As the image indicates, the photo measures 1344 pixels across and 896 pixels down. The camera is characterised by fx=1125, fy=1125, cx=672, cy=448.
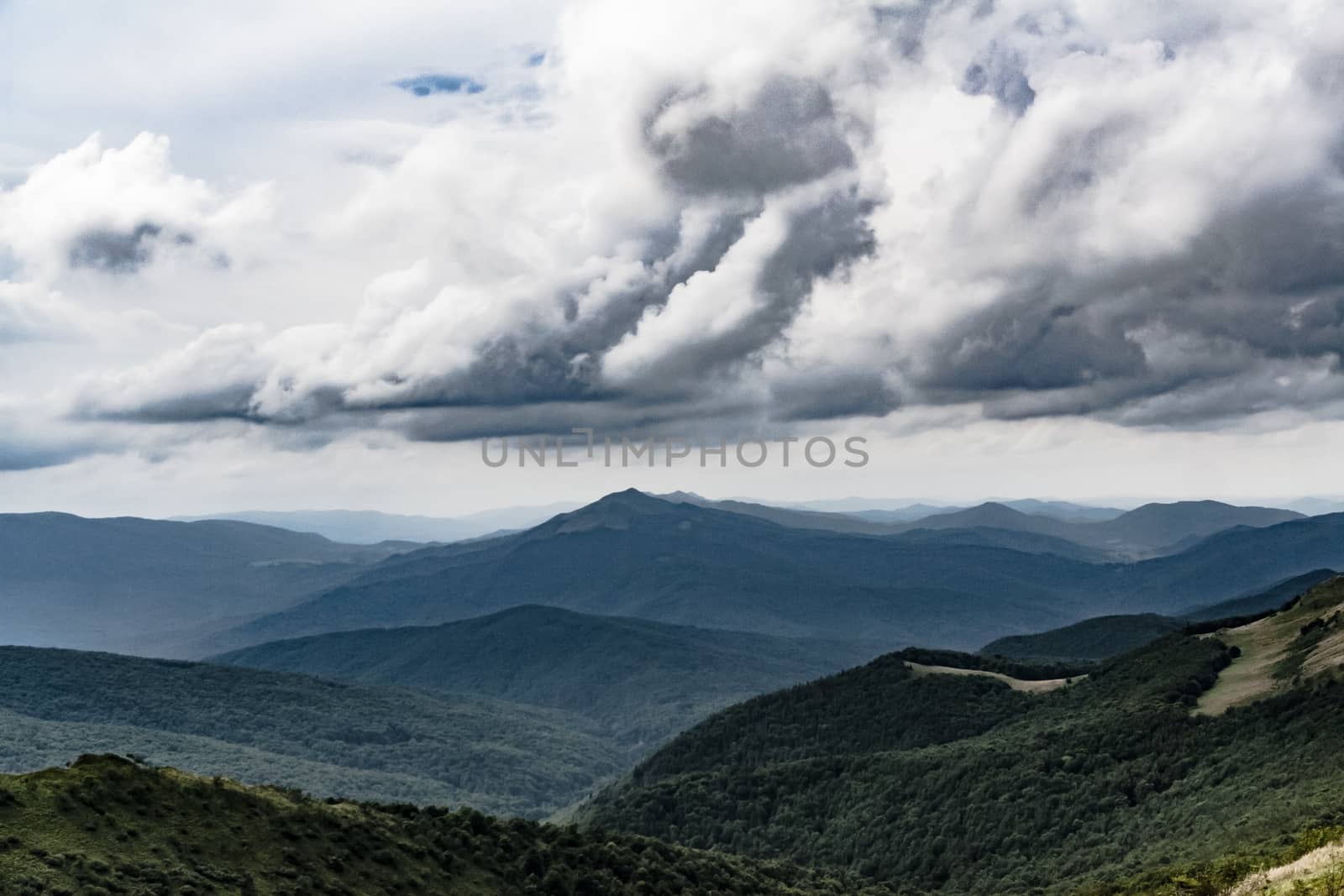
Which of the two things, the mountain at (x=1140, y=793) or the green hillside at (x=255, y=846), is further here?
the mountain at (x=1140, y=793)

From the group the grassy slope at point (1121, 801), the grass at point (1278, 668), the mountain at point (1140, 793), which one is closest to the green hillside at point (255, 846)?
the mountain at point (1140, 793)

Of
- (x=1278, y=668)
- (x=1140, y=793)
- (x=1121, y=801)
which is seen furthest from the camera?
(x=1278, y=668)

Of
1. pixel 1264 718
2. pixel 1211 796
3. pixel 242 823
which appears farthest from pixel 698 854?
pixel 1264 718

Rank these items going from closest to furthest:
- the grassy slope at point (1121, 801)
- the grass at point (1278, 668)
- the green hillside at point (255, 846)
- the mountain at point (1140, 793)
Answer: the green hillside at point (255, 846) → the grassy slope at point (1121, 801) → the mountain at point (1140, 793) → the grass at point (1278, 668)

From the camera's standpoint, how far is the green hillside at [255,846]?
61531mm

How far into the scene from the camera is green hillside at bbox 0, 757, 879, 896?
61.5 m

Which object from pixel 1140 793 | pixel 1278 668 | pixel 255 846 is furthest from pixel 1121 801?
pixel 255 846

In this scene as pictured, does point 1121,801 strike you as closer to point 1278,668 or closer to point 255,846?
point 1278,668

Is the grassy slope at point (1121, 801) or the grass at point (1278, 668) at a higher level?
the grass at point (1278, 668)

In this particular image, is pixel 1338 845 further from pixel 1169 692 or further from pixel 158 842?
pixel 1169 692

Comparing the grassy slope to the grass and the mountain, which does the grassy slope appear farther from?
the grass

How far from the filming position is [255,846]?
71.7 m

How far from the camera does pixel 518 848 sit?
9469 cm

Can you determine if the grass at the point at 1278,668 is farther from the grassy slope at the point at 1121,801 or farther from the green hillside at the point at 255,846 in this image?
the green hillside at the point at 255,846
